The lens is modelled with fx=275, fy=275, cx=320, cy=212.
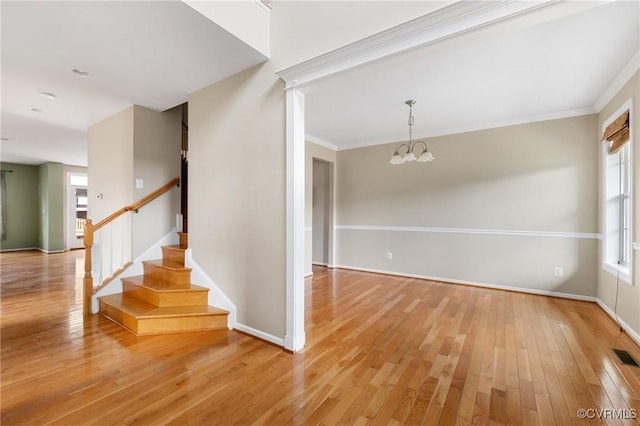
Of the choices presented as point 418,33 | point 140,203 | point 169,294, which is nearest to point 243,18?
point 418,33

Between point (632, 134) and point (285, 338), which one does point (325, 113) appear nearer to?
point (285, 338)

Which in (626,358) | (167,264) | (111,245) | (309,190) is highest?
(309,190)

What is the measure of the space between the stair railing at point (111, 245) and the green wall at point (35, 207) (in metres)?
5.63

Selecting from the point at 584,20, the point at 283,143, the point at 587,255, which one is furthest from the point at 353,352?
the point at 587,255

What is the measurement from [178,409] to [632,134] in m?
4.40

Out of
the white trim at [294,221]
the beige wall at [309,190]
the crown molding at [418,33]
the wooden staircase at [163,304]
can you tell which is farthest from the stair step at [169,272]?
the crown molding at [418,33]

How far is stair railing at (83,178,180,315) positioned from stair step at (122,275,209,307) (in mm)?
511

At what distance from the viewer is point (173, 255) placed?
11.5 feet

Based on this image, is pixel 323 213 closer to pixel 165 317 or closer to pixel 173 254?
pixel 173 254

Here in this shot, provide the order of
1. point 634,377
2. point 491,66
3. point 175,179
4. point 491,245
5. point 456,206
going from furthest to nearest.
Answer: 1. point 456,206
2. point 491,245
3. point 175,179
4. point 491,66
5. point 634,377

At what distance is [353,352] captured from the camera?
2307mm

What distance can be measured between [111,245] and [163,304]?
123 centimetres

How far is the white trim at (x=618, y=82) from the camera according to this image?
2490 mm

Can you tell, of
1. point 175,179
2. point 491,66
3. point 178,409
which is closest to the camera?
point 178,409
